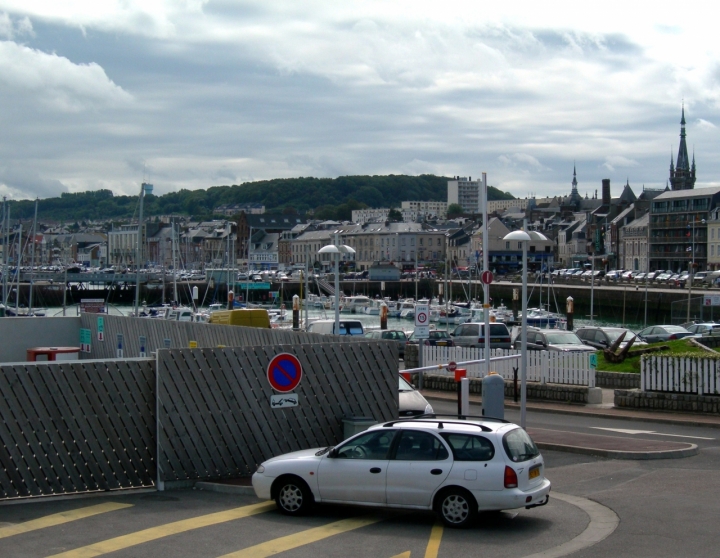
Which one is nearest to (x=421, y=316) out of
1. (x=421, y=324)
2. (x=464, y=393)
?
(x=421, y=324)

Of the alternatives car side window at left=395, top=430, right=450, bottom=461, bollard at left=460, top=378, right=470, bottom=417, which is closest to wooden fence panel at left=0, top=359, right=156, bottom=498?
car side window at left=395, top=430, right=450, bottom=461

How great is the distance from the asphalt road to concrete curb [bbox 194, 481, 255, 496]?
0.16m

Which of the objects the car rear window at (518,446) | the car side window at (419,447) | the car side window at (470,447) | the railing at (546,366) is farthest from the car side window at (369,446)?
the railing at (546,366)

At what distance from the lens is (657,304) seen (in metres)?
87.5

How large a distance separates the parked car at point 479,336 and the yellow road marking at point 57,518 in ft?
91.8

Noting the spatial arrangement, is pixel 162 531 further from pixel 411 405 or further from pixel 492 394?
pixel 411 405

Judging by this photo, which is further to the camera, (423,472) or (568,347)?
(568,347)

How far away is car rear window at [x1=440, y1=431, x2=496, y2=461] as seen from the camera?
11.3 m

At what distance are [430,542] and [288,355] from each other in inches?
197

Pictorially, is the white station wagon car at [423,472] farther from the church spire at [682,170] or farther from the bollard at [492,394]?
the church spire at [682,170]

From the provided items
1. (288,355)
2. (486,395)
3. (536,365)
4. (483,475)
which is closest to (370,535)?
(483,475)

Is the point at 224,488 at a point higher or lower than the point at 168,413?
lower

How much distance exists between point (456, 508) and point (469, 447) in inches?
30.8

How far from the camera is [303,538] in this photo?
11.1 meters
